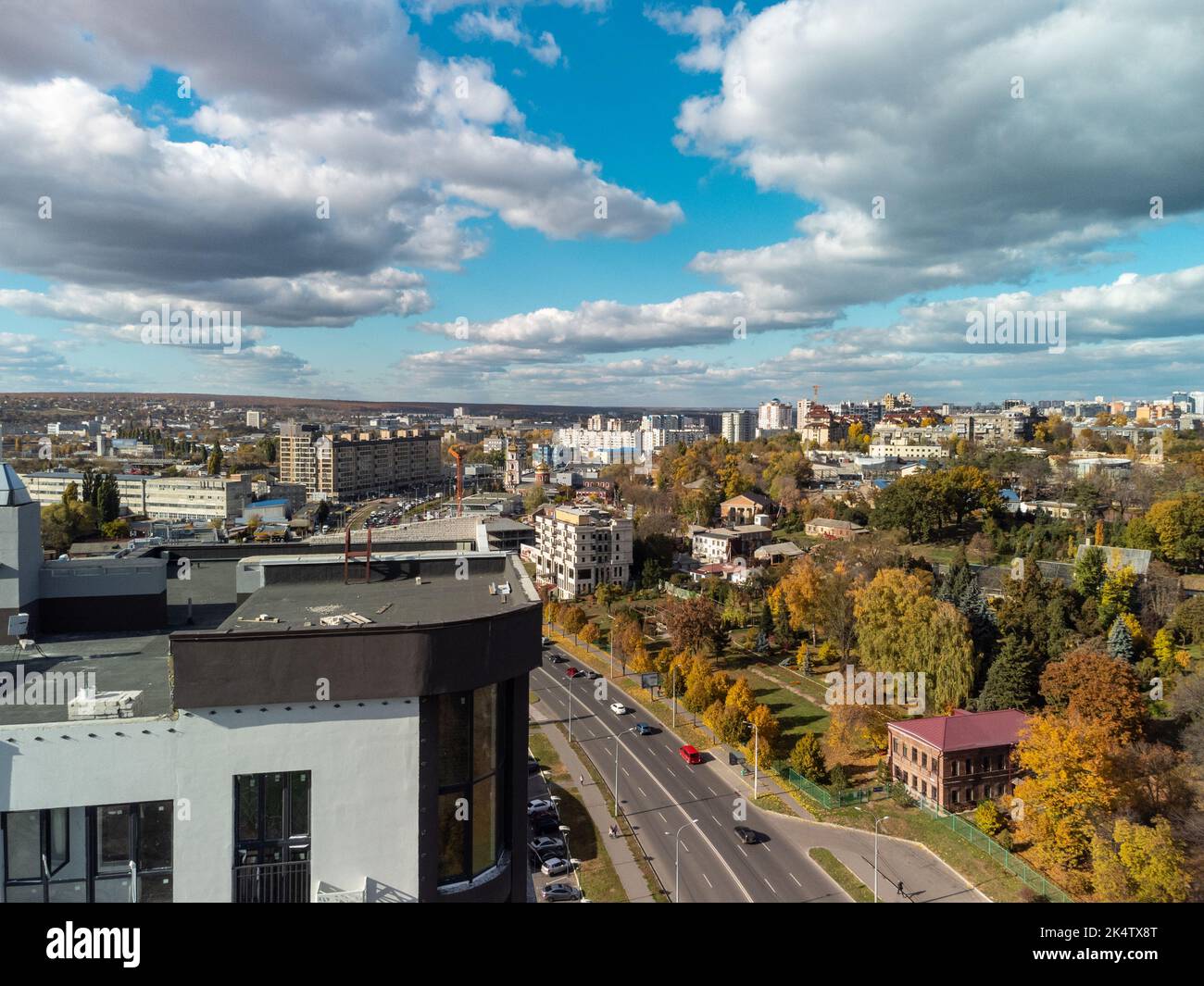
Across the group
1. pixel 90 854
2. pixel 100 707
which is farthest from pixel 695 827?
pixel 100 707

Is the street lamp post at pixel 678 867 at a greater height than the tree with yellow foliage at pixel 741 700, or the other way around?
the tree with yellow foliage at pixel 741 700

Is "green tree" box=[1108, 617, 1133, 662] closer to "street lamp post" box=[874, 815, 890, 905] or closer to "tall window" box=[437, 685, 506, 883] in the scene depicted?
"street lamp post" box=[874, 815, 890, 905]

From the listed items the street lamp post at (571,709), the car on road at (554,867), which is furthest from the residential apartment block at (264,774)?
the street lamp post at (571,709)

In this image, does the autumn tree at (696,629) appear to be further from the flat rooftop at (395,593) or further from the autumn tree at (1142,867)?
the flat rooftop at (395,593)

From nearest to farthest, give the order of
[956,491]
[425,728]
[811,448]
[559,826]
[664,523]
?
[425,728], [559,826], [956,491], [664,523], [811,448]

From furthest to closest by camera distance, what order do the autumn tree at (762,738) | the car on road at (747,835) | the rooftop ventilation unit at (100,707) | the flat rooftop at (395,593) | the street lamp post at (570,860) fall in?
1. the autumn tree at (762,738)
2. the car on road at (747,835)
3. the street lamp post at (570,860)
4. the flat rooftop at (395,593)
5. the rooftop ventilation unit at (100,707)

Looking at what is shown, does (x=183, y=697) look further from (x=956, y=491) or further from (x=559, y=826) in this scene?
(x=956, y=491)
